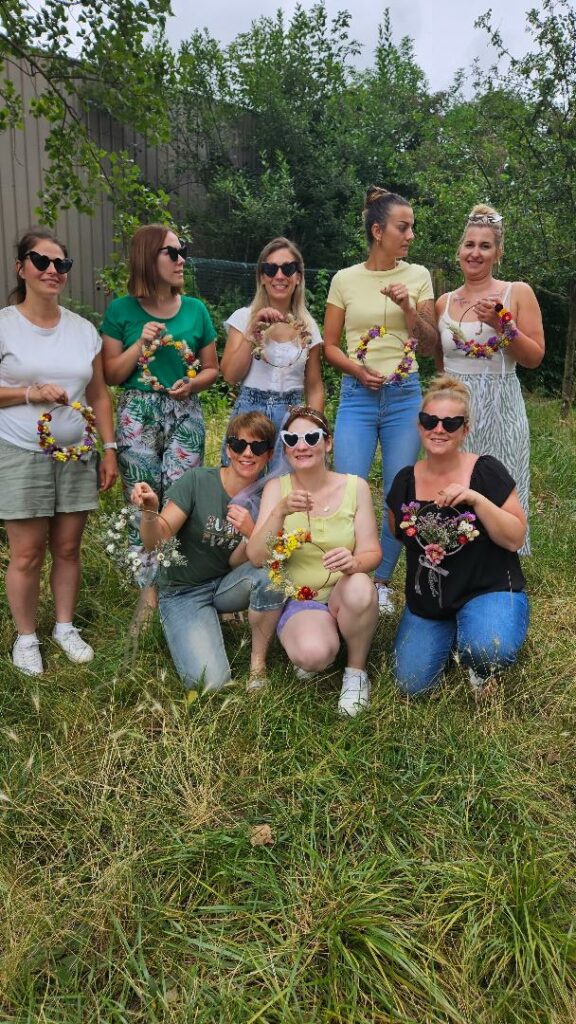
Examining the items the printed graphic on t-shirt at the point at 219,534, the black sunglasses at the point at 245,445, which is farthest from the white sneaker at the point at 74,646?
the black sunglasses at the point at 245,445

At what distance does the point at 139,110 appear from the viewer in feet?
15.0

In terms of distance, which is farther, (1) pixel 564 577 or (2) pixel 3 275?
(2) pixel 3 275

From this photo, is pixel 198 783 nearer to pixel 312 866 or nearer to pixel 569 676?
pixel 312 866

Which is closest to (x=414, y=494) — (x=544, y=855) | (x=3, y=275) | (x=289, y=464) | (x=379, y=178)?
(x=289, y=464)

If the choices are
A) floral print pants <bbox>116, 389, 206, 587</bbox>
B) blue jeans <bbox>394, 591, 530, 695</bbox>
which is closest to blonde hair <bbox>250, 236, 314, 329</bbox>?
floral print pants <bbox>116, 389, 206, 587</bbox>

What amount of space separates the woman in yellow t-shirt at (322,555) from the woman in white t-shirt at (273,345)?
47 centimetres

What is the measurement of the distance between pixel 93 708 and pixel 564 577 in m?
2.88

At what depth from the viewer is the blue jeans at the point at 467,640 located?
3.22 metres

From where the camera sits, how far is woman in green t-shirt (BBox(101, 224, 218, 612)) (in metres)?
3.66

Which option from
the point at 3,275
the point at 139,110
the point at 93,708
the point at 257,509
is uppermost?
the point at 139,110

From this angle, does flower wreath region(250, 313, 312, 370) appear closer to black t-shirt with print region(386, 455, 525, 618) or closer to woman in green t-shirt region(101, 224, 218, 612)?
woman in green t-shirt region(101, 224, 218, 612)

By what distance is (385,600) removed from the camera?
4.12m

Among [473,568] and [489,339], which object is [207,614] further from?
[489,339]

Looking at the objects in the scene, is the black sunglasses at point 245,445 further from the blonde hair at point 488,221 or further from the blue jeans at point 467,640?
the blonde hair at point 488,221
